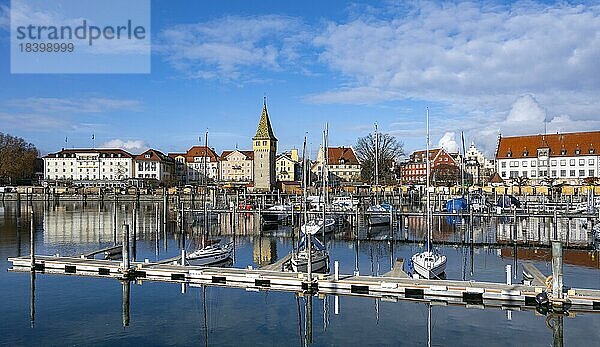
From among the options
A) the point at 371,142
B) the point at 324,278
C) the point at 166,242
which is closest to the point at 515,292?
the point at 324,278

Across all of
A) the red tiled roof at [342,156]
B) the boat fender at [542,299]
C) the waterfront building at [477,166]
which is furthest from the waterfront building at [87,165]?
the boat fender at [542,299]

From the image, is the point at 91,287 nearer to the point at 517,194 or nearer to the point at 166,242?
the point at 166,242

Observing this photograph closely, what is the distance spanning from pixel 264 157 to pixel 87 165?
219 feet

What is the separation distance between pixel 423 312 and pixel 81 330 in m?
12.2

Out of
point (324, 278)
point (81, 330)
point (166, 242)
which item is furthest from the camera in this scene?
point (166, 242)

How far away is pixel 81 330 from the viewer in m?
19.4

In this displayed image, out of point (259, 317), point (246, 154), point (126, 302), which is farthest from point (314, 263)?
point (246, 154)

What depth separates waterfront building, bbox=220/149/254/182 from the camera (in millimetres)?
140625

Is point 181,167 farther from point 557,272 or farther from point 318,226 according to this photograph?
point 557,272

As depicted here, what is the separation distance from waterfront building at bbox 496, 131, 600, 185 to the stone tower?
42.0 meters

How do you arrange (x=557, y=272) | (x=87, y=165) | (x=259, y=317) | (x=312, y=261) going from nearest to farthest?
(x=557, y=272) → (x=259, y=317) → (x=312, y=261) → (x=87, y=165)

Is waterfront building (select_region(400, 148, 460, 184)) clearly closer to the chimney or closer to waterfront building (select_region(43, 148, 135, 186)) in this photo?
the chimney

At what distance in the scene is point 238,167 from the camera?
141m

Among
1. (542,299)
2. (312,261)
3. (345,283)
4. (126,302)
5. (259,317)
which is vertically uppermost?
(312,261)
